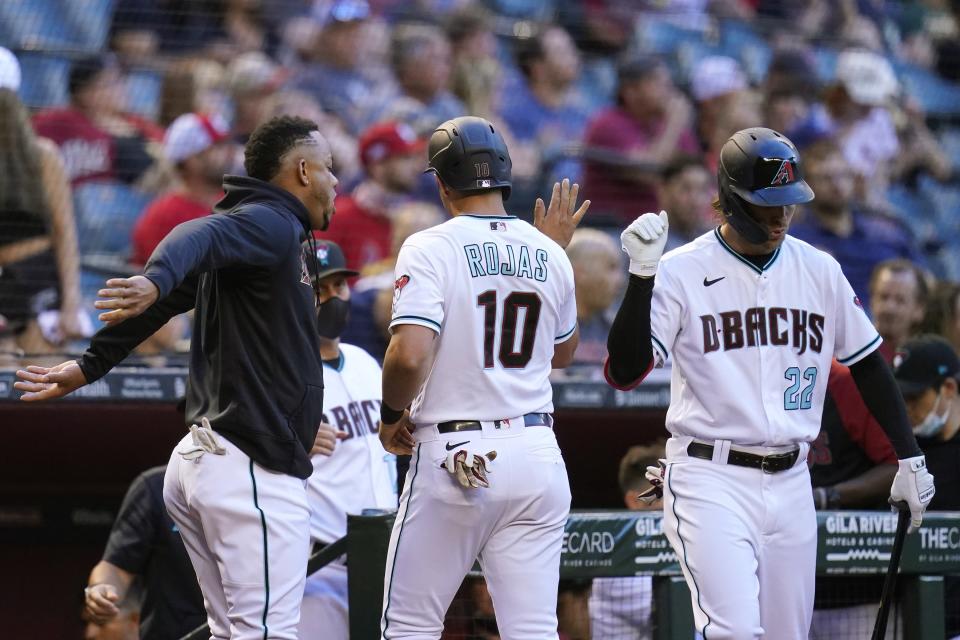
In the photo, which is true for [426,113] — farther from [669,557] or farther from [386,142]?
[669,557]

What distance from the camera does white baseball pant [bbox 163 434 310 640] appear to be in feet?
10.7

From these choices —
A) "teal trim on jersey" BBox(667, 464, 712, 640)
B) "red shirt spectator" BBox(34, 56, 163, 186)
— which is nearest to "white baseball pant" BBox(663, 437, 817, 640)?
"teal trim on jersey" BBox(667, 464, 712, 640)

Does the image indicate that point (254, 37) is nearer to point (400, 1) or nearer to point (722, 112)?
point (400, 1)

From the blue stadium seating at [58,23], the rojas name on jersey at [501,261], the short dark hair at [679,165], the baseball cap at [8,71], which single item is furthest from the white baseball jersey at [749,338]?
the blue stadium seating at [58,23]

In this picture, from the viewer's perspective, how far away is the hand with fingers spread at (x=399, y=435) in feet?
11.6

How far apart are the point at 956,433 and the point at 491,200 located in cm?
213

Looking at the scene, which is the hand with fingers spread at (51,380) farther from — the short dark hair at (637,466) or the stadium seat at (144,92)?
the stadium seat at (144,92)

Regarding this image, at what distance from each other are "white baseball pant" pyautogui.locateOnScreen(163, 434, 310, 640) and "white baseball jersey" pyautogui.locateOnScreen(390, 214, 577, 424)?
431 millimetres

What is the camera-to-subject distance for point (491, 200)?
359 centimetres

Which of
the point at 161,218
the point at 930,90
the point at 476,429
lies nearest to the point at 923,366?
the point at 476,429

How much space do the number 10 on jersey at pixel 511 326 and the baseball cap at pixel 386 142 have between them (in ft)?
10.8

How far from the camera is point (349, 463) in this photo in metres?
4.54

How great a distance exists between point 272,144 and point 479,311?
0.69 m

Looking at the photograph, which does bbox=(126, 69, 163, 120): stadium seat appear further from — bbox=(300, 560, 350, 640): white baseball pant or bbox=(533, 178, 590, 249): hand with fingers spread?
bbox=(533, 178, 590, 249): hand with fingers spread
